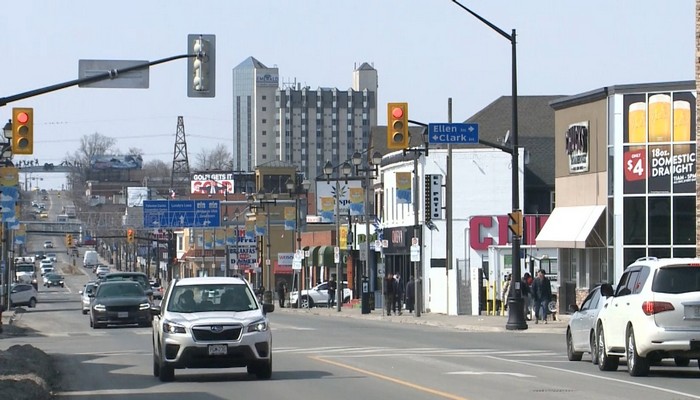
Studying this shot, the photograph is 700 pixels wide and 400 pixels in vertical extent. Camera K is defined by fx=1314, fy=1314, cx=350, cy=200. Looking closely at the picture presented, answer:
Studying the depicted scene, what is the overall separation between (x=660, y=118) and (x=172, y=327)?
27578mm

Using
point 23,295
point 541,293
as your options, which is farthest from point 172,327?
point 23,295

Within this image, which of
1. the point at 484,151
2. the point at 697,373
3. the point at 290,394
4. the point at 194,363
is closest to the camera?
the point at 290,394

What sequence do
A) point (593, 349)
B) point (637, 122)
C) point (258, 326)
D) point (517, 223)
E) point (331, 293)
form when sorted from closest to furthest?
point (258, 326) → point (593, 349) → point (517, 223) → point (637, 122) → point (331, 293)

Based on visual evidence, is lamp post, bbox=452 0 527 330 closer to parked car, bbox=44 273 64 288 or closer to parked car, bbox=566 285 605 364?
parked car, bbox=566 285 605 364

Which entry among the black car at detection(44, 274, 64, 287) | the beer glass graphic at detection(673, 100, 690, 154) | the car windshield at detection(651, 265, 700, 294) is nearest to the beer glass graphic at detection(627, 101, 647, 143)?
the beer glass graphic at detection(673, 100, 690, 154)

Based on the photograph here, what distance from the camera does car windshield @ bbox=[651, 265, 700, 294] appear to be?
810 inches

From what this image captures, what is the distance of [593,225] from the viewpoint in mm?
45719

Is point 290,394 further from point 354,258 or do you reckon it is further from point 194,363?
point 354,258

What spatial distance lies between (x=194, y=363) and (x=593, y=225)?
2766 cm

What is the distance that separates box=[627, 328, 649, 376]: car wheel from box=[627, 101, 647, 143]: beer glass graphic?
2433cm

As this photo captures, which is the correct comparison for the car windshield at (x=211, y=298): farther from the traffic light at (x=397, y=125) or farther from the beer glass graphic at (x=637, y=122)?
the beer glass graphic at (x=637, y=122)

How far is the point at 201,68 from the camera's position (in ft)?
91.9

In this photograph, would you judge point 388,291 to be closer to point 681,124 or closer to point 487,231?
point 487,231

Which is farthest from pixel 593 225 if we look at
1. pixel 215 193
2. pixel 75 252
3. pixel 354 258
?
pixel 75 252
